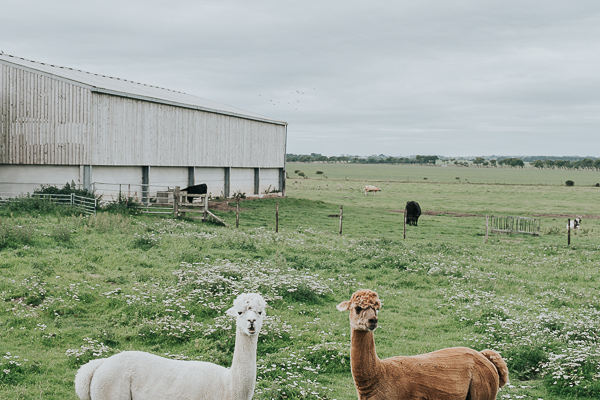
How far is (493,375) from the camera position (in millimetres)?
6461

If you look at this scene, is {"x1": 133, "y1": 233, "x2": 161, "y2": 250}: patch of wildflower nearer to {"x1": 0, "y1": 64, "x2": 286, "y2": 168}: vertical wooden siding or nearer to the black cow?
{"x1": 0, "y1": 64, "x2": 286, "y2": 168}: vertical wooden siding

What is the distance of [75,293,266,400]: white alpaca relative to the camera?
5.83 metres

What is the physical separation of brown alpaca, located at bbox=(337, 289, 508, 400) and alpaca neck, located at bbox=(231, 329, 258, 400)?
1.15 m

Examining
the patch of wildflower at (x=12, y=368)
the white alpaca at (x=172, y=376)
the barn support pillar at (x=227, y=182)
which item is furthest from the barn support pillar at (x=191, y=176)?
the white alpaca at (x=172, y=376)

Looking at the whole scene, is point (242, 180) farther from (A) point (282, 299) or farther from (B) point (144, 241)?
(A) point (282, 299)

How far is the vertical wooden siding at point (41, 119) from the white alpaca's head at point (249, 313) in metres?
26.7

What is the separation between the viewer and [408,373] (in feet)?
20.7

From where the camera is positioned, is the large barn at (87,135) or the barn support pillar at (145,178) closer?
the large barn at (87,135)

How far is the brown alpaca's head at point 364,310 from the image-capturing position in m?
5.84

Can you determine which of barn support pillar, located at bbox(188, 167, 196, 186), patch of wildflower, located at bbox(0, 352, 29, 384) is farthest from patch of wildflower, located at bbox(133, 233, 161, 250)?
barn support pillar, located at bbox(188, 167, 196, 186)

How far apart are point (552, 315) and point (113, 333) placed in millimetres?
9940

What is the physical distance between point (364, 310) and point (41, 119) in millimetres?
29149

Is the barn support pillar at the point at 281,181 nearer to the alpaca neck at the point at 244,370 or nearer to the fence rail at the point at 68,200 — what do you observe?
the fence rail at the point at 68,200

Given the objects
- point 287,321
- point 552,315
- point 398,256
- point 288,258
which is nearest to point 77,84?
point 288,258
